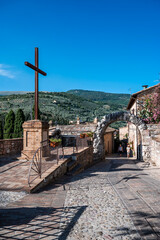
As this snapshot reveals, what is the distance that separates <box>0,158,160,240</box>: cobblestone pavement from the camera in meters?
2.94

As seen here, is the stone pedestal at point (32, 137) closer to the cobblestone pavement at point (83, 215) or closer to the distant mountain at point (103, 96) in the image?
the cobblestone pavement at point (83, 215)

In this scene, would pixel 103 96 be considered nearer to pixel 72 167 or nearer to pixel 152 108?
pixel 152 108

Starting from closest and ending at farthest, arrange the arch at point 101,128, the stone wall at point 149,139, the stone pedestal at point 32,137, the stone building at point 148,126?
the stone pedestal at point 32,137, the stone wall at point 149,139, the stone building at point 148,126, the arch at point 101,128

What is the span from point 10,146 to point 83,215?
23.3ft

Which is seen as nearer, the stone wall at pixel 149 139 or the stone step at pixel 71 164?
the stone step at pixel 71 164

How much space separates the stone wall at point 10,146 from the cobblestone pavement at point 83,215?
5.04 m

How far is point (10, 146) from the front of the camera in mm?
9656

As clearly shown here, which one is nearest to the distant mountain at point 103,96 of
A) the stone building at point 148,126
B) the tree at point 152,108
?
the stone building at point 148,126

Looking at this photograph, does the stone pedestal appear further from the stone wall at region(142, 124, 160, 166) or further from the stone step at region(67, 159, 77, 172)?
the stone wall at region(142, 124, 160, 166)

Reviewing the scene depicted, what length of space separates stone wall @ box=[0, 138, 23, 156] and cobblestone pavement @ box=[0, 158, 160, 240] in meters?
5.04

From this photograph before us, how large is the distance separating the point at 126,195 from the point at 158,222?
1466 millimetres

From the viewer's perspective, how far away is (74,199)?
441 centimetres

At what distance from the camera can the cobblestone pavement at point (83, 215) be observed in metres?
2.94

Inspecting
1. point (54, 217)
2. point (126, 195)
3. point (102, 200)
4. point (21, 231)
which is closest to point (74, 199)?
point (102, 200)
